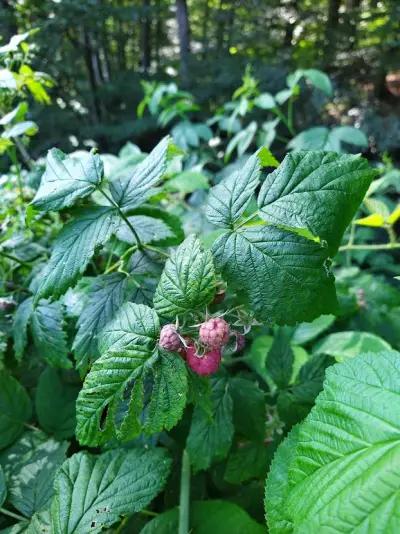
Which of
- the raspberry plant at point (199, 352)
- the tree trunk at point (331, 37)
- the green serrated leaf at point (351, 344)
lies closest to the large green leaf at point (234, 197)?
the raspberry plant at point (199, 352)

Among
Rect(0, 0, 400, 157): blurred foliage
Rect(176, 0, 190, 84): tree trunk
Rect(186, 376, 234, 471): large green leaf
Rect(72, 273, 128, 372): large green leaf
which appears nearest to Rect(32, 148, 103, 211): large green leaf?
Rect(72, 273, 128, 372): large green leaf

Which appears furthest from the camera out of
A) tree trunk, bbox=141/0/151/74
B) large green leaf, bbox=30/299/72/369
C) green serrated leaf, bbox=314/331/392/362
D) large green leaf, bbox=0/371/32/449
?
tree trunk, bbox=141/0/151/74

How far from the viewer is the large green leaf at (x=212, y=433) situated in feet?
2.18

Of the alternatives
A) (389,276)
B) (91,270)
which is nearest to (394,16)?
→ (389,276)

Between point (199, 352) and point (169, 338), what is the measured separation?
0.04 meters

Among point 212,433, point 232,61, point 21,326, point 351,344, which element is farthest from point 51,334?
point 232,61

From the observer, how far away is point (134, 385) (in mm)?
475

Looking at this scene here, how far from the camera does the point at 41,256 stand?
0.88m

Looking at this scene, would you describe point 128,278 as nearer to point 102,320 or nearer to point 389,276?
point 102,320

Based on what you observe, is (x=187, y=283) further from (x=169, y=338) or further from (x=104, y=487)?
(x=104, y=487)

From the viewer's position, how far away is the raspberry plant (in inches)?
17.3

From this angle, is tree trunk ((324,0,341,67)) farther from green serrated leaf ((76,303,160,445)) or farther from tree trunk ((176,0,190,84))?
green serrated leaf ((76,303,160,445))

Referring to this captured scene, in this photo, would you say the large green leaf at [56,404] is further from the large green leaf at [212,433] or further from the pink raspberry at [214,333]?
the pink raspberry at [214,333]

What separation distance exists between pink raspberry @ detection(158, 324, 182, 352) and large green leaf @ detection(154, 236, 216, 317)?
3 cm
